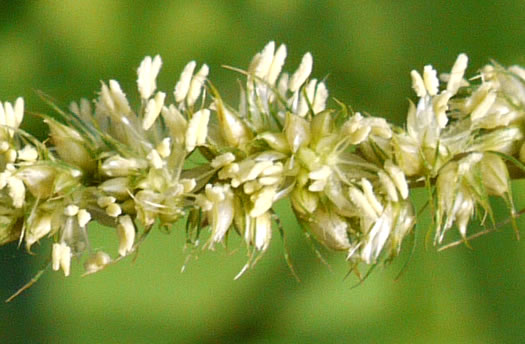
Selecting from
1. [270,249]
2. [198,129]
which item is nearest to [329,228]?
[198,129]

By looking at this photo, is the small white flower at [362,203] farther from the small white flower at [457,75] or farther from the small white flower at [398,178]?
the small white flower at [457,75]

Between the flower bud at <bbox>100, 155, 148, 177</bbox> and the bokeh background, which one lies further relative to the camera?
the bokeh background

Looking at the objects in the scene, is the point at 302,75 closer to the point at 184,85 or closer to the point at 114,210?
the point at 184,85

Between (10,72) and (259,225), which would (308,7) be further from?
(259,225)

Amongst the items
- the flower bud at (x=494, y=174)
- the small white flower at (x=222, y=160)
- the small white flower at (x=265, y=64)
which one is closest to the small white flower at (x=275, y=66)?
the small white flower at (x=265, y=64)

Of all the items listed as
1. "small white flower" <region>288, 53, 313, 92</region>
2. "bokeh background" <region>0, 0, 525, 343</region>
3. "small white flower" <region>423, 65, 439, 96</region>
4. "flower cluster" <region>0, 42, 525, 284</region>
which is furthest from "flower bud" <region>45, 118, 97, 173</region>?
"bokeh background" <region>0, 0, 525, 343</region>

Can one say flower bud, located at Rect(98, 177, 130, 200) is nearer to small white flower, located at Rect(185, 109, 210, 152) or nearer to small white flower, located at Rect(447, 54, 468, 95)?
small white flower, located at Rect(185, 109, 210, 152)
